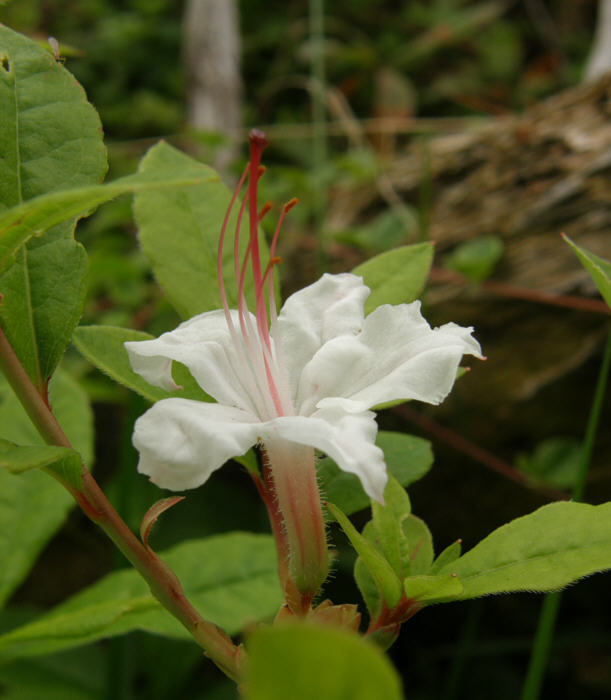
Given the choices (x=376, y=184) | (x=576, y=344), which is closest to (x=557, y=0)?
(x=376, y=184)

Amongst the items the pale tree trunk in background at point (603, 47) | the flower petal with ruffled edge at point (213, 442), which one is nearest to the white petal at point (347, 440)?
the flower petal with ruffled edge at point (213, 442)

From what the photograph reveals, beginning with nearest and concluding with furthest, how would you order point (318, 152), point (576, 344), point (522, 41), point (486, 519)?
point (576, 344) < point (486, 519) < point (318, 152) < point (522, 41)

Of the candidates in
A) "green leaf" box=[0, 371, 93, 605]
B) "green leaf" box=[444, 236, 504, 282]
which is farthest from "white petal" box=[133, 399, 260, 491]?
"green leaf" box=[444, 236, 504, 282]

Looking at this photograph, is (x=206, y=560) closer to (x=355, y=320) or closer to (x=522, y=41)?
(x=355, y=320)

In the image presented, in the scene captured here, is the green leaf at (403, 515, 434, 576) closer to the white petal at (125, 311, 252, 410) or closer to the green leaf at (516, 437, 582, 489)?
the white petal at (125, 311, 252, 410)

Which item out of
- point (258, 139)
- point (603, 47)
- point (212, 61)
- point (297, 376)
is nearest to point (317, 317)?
point (297, 376)

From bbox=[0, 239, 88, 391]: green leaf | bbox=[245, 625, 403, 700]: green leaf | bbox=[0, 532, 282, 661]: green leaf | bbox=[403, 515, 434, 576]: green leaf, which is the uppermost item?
bbox=[245, 625, 403, 700]: green leaf

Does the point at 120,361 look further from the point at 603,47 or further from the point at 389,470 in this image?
the point at 603,47
